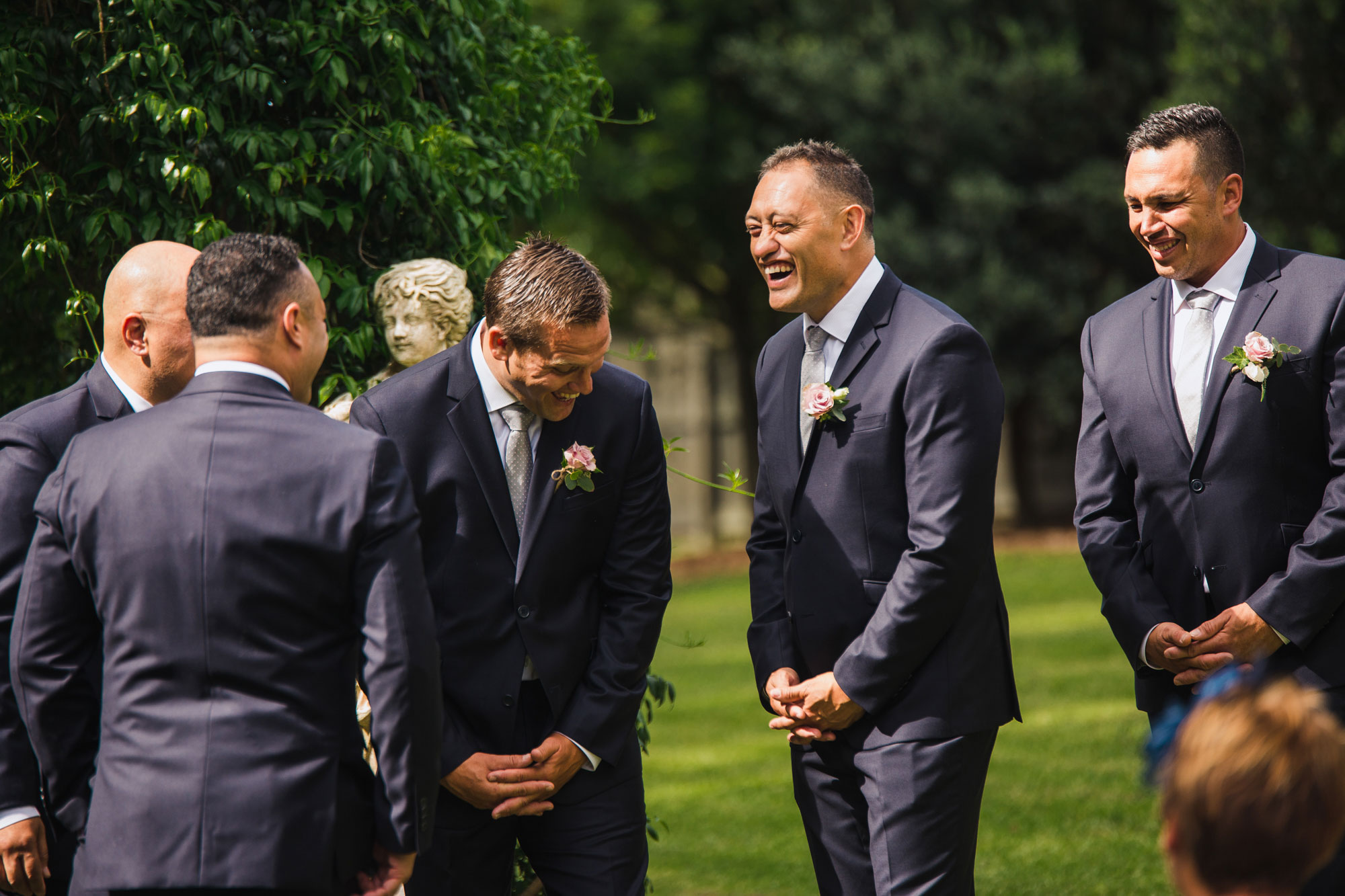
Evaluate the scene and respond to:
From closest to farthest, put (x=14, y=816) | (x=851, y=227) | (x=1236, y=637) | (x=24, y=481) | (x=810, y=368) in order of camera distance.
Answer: (x=14, y=816)
(x=24, y=481)
(x=1236, y=637)
(x=851, y=227)
(x=810, y=368)

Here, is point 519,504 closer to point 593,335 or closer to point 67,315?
point 593,335

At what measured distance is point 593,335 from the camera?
3.51 m

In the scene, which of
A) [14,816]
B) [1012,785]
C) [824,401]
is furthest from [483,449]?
[1012,785]

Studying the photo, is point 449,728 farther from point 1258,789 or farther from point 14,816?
point 1258,789

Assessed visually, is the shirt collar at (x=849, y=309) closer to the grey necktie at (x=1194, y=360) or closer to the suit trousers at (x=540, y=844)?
the grey necktie at (x=1194, y=360)

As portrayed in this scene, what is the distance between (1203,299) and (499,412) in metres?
2.18

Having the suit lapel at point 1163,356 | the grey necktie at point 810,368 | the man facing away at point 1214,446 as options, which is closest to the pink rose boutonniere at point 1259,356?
the man facing away at point 1214,446

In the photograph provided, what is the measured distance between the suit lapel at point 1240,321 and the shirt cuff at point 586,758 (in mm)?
1985

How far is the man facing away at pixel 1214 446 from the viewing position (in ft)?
12.1

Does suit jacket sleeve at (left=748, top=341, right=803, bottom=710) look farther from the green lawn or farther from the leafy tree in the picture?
the leafy tree

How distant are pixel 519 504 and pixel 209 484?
3.62 ft

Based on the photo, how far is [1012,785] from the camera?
823 centimetres

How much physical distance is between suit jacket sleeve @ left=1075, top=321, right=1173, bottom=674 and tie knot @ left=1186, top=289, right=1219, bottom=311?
37 cm

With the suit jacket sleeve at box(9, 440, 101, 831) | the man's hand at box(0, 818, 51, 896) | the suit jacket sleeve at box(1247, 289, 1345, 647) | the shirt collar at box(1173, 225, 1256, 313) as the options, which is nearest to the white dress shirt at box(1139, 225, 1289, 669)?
the shirt collar at box(1173, 225, 1256, 313)
